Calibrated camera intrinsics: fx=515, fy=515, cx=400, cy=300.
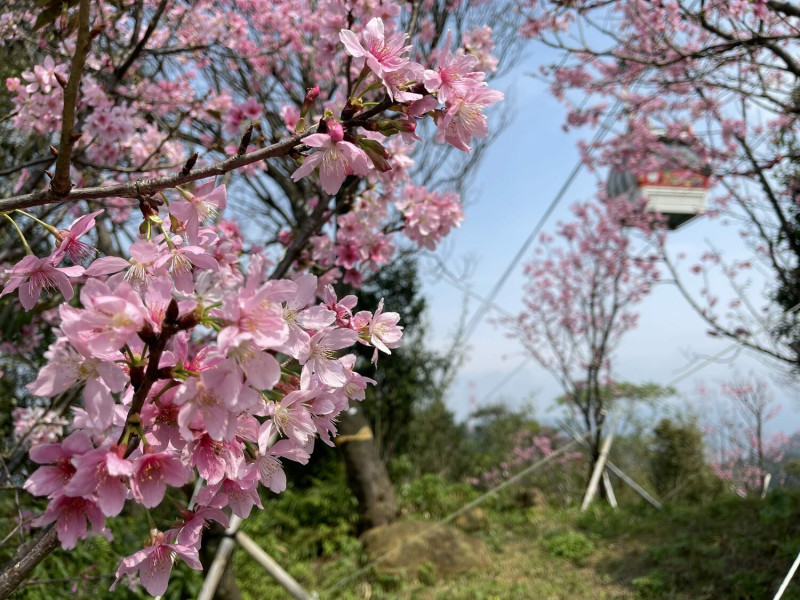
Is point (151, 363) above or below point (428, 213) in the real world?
below

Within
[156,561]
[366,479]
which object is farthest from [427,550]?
[156,561]

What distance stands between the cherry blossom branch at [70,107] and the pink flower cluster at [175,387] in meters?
0.10

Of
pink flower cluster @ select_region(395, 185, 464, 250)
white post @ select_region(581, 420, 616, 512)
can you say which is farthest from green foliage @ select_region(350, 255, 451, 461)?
pink flower cluster @ select_region(395, 185, 464, 250)

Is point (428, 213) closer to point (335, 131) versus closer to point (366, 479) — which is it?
point (335, 131)

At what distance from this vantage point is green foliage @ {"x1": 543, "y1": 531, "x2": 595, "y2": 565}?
380cm

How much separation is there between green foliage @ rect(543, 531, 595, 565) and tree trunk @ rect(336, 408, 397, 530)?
143 cm

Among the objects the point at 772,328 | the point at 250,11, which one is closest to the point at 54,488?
the point at 772,328

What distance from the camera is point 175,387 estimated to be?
1.83 ft

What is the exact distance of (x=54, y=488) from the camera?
538mm

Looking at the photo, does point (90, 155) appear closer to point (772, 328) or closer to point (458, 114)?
point (458, 114)

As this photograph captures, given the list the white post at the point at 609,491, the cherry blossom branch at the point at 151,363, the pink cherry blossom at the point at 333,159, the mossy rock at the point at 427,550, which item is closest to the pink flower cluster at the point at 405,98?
the pink cherry blossom at the point at 333,159

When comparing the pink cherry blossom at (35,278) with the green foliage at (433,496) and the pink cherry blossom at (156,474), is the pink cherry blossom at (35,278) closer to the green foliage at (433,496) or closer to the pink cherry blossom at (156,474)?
the pink cherry blossom at (156,474)

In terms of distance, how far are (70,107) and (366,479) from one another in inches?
179

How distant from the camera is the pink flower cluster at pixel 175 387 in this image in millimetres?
511
